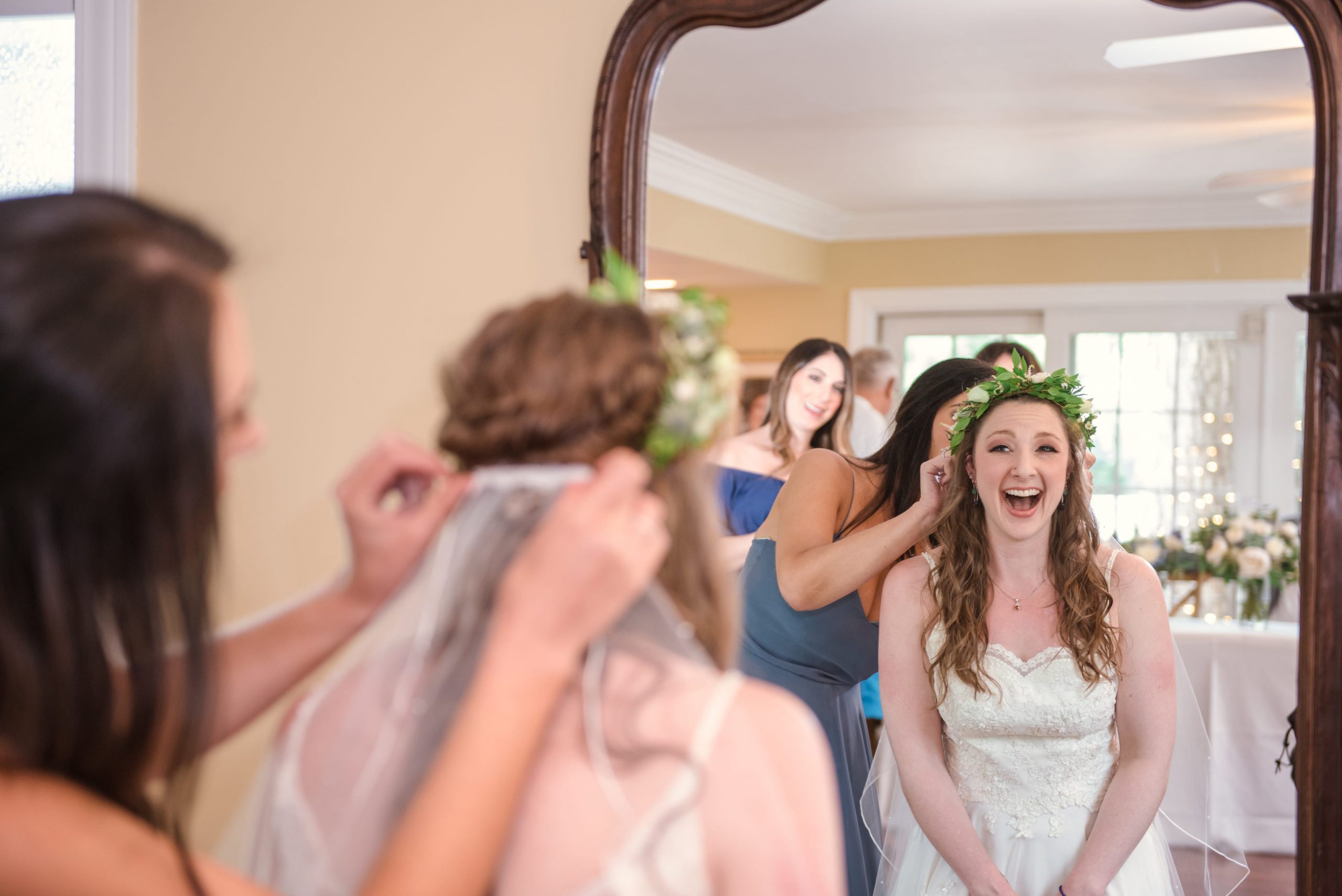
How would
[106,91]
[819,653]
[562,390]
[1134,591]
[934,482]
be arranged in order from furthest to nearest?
[106,91] < [819,653] < [934,482] < [1134,591] < [562,390]

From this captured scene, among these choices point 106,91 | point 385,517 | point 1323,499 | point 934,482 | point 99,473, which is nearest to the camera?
point 99,473

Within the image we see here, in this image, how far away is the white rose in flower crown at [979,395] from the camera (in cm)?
167

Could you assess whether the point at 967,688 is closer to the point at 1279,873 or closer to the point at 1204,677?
the point at 1204,677

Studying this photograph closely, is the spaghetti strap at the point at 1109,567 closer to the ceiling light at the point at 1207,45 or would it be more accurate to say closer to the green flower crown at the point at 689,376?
the ceiling light at the point at 1207,45

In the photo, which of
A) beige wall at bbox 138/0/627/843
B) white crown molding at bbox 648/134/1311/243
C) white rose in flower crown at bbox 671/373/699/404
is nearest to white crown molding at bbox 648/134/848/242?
white crown molding at bbox 648/134/1311/243

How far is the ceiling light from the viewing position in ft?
5.16

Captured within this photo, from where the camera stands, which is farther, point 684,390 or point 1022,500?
point 1022,500

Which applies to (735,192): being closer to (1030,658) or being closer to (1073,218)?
(1073,218)

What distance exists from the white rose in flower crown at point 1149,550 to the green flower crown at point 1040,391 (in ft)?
0.54

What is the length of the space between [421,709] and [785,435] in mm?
959

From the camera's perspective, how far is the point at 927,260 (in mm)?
1715

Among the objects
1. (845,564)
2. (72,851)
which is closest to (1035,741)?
(845,564)

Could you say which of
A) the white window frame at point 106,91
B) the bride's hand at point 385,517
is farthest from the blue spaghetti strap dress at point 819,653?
the white window frame at point 106,91

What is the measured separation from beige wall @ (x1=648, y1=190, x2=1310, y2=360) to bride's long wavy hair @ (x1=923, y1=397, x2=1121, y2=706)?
219 millimetres
